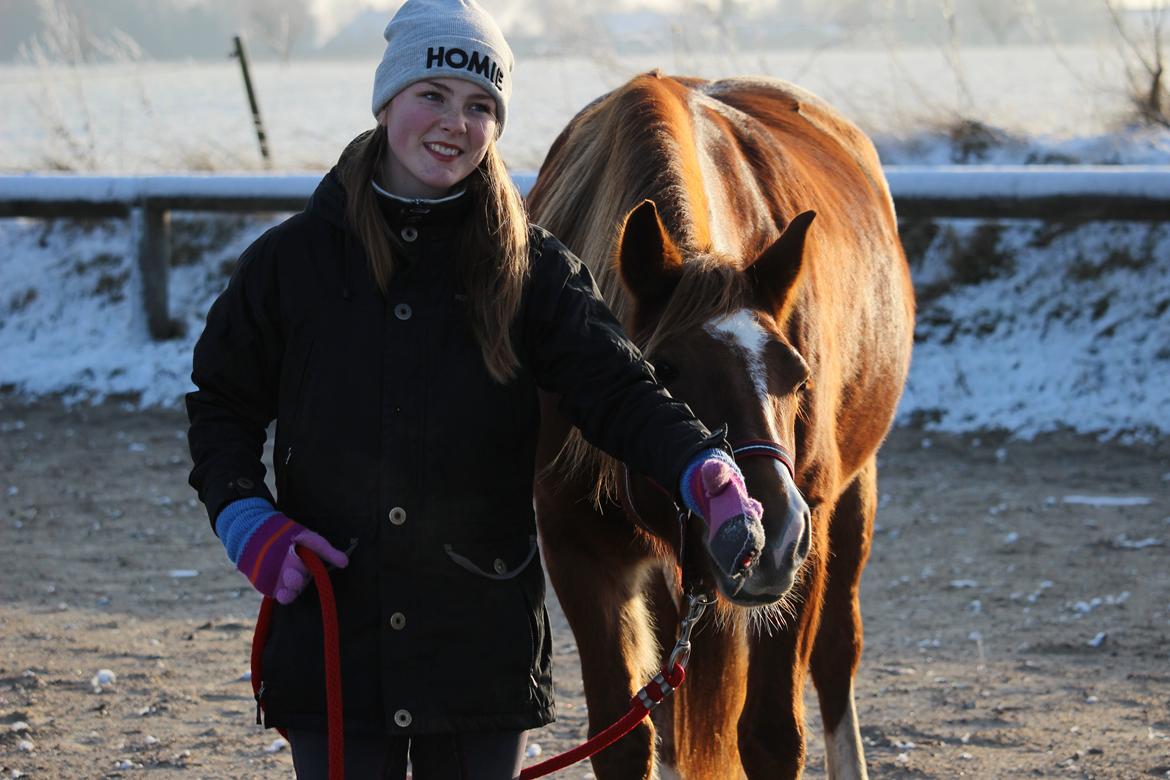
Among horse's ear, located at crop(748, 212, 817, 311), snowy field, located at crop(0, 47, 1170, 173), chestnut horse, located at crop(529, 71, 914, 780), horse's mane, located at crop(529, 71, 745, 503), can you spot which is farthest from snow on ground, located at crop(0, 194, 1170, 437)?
horse's ear, located at crop(748, 212, 817, 311)

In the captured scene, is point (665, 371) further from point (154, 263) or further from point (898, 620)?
point (154, 263)

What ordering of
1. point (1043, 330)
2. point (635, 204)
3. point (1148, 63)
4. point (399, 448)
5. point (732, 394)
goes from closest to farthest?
1. point (399, 448)
2. point (732, 394)
3. point (635, 204)
4. point (1043, 330)
5. point (1148, 63)

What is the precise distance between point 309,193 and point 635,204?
4910mm

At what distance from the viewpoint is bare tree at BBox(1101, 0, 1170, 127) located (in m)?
7.91

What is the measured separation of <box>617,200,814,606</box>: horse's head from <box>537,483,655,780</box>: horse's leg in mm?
530

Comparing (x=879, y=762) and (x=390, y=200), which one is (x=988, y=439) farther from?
(x=390, y=200)

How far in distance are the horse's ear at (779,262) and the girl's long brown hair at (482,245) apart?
0.47m

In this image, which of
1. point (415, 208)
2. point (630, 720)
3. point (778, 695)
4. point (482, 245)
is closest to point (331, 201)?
point (415, 208)

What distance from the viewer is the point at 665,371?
2.26 m

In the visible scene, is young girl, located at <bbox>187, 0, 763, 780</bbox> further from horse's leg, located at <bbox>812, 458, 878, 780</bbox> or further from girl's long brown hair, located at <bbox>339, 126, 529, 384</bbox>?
horse's leg, located at <bbox>812, 458, 878, 780</bbox>

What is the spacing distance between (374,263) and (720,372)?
58 cm

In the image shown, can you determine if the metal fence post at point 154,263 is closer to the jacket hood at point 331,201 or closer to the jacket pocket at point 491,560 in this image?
the jacket hood at point 331,201

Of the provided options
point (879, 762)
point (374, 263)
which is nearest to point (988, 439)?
point (879, 762)

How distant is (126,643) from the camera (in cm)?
419
